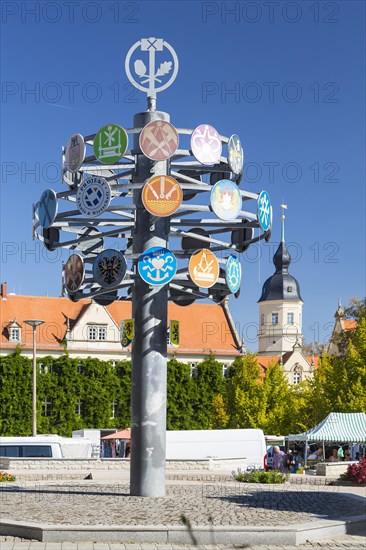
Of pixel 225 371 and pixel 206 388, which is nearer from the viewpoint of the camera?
pixel 206 388

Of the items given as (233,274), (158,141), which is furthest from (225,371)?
(158,141)

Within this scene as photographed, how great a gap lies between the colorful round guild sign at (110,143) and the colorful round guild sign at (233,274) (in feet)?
12.1

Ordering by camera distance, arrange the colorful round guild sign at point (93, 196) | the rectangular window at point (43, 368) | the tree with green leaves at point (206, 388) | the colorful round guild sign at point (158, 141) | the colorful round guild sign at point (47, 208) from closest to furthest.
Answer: the colorful round guild sign at point (158, 141)
the colorful round guild sign at point (93, 196)
the colorful round guild sign at point (47, 208)
the rectangular window at point (43, 368)
the tree with green leaves at point (206, 388)

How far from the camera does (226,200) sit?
23.5 meters

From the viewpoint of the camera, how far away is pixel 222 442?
44531 mm

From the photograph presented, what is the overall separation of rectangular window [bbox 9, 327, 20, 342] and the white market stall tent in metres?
51.9

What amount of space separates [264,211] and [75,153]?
15.2ft

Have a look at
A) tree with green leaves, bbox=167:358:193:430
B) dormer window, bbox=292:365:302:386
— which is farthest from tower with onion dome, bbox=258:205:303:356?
tree with green leaves, bbox=167:358:193:430

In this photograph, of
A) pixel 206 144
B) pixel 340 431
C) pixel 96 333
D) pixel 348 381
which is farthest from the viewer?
pixel 96 333

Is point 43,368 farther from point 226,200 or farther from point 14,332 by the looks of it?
point 226,200

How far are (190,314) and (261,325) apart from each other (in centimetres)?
4138

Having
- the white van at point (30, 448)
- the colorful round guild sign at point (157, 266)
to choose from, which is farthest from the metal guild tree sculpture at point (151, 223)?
the white van at point (30, 448)

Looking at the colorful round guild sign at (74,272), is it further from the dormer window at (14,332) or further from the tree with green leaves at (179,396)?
the dormer window at (14,332)

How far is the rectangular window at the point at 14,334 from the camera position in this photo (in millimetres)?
91375
